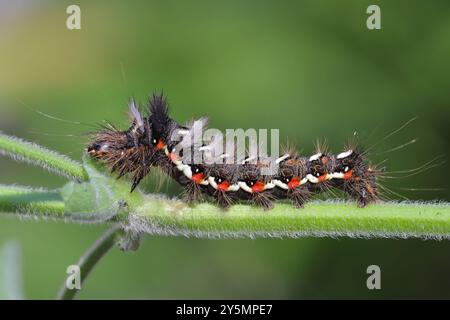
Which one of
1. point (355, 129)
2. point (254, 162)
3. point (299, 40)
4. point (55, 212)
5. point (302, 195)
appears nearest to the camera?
point (55, 212)

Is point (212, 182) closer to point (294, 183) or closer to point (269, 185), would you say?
point (269, 185)

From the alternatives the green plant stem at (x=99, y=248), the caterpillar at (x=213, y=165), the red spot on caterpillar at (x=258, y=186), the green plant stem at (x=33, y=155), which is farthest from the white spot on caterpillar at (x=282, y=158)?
the green plant stem at (x=33, y=155)

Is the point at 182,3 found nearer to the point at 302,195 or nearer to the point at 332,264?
the point at 332,264

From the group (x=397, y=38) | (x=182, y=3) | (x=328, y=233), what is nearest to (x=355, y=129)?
(x=397, y=38)

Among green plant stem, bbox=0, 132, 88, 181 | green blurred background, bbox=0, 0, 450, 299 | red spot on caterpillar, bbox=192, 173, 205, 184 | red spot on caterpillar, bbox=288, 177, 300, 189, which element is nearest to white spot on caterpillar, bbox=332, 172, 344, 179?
red spot on caterpillar, bbox=288, 177, 300, 189

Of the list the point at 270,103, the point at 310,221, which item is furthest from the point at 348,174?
the point at 270,103

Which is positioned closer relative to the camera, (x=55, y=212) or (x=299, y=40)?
(x=55, y=212)

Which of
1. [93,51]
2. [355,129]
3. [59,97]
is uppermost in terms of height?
[93,51]

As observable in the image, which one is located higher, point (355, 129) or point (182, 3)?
point (182, 3)
